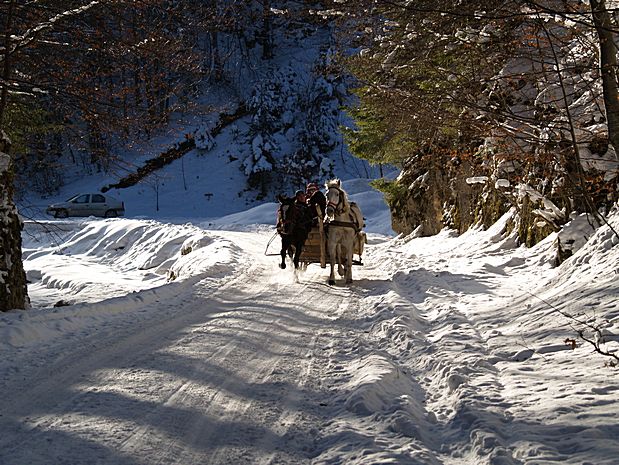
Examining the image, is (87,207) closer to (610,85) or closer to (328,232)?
(328,232)

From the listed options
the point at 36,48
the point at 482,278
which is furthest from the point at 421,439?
the point at 36,48

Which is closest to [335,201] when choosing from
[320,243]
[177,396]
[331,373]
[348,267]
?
[320,243]

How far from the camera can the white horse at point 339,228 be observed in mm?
12492

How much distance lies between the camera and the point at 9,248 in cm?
904

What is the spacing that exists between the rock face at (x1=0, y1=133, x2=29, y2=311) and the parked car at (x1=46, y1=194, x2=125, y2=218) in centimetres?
3320

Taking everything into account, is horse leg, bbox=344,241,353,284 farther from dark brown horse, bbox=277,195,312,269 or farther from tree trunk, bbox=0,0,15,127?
tree trunk, bbox=0,0,15,127

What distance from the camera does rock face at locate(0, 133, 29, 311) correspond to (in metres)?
8.92

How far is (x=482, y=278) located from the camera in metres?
11.2

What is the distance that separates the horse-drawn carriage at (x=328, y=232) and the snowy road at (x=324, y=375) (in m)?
1.36

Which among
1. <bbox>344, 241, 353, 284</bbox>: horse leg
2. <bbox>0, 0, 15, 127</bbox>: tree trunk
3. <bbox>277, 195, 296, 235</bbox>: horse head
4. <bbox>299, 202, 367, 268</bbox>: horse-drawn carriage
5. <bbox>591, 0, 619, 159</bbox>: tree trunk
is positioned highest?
<bbox>0, 0, 15, 127</bbox>: tree trunk

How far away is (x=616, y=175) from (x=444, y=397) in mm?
5800

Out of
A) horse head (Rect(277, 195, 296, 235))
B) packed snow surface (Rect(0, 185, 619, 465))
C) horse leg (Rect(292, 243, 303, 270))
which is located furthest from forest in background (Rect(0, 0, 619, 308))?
horse leg (Rect(292, 243, 303, 270))

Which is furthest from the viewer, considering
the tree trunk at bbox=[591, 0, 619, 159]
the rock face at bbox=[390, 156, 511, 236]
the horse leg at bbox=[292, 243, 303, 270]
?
the rock face at bbox=[390, 156, 511, 236]

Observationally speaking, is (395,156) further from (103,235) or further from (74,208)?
(74,208)
